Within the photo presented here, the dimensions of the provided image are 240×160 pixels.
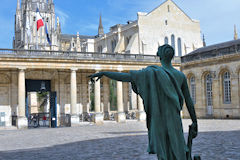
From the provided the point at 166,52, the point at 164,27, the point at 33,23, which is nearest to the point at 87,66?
the point at 164,27

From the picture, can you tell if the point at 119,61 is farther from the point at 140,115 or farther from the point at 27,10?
the point at 27,10

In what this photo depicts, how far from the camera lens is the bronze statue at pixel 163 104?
4.46m

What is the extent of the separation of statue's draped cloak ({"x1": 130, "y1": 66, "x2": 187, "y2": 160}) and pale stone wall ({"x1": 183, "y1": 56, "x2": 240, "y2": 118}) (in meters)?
23.8

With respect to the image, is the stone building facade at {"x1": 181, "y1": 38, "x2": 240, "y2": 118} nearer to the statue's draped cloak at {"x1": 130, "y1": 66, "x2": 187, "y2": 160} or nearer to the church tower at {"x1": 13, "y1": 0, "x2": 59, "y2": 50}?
the statue's draped cloak at {"x1": 130, "y1": 66, "x2": 187, "y2": 160}

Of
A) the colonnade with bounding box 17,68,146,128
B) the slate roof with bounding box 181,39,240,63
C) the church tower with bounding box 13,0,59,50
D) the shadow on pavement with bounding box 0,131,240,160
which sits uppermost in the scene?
the church tower with bounding box 13,0,59,50

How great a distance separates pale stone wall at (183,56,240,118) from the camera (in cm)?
2703

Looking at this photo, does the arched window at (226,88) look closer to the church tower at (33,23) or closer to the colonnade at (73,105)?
the colonnade at (73,105)

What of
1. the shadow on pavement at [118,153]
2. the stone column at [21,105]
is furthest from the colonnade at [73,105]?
the shadow on pavement at [118,153]

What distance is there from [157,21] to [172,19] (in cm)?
247

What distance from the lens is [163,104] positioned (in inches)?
180

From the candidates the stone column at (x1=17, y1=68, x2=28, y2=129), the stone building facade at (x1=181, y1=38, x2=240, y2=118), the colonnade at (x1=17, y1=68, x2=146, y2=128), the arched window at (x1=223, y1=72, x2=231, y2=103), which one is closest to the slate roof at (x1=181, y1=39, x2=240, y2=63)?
the stone building facade at (x1=181, y1=38, x2=240, y2=118)

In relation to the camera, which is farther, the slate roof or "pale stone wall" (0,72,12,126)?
"pale stone wall" (0,72,12,126)

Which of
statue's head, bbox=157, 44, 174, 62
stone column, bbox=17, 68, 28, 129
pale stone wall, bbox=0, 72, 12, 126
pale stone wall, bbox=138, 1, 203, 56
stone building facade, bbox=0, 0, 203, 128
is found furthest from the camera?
pale stone wall, bbox=138, 1, 203, 56

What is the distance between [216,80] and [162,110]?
25295 millimetres
